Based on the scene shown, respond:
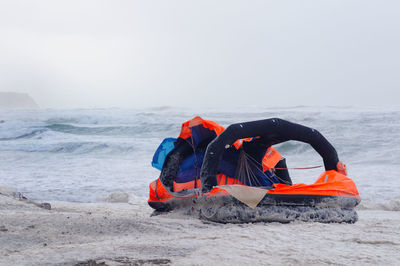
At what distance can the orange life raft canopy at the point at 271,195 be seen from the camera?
3920 millimetres

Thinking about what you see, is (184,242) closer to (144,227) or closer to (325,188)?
(144,227)

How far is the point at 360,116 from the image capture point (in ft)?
71.7

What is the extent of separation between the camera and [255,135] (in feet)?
14.2

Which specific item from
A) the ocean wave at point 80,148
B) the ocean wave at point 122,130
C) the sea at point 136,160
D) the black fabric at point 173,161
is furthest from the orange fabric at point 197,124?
the ocean wave at point 122,130

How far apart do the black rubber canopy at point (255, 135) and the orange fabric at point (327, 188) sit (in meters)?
0.38

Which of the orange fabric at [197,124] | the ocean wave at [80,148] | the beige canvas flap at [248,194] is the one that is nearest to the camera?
the beige canvas flap at [248,194]

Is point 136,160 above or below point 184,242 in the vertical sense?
below

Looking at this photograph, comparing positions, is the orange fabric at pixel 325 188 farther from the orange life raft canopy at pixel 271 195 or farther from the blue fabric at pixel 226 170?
the blue fabric at pixel 226 170

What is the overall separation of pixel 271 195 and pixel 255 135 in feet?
2.27

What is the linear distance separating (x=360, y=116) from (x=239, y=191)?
64.5ft

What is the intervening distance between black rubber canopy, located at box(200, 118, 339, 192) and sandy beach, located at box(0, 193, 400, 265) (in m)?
0.51

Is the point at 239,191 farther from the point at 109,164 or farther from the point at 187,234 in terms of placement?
the point at 109,164

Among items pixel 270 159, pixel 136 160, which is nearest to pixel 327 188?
pixel 270 159

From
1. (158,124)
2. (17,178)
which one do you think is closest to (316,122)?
(158,124)
